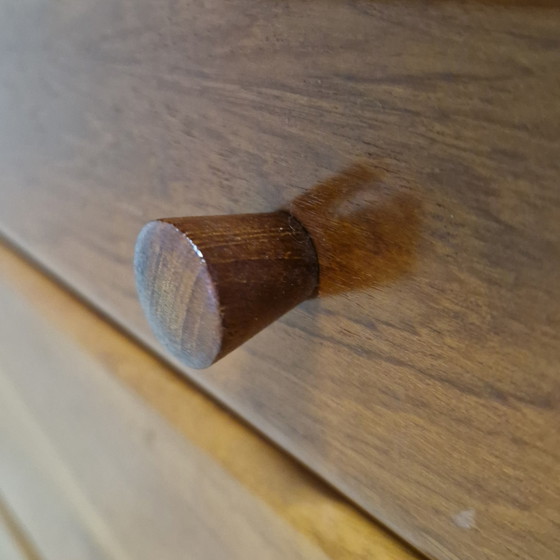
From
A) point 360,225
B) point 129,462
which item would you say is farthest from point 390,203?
point 129,462

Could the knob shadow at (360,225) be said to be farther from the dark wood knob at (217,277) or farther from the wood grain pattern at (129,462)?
the wood grain pattern at (129,462)

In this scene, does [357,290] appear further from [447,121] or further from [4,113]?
[4,113]

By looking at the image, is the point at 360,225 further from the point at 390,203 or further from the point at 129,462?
the point at 129,462

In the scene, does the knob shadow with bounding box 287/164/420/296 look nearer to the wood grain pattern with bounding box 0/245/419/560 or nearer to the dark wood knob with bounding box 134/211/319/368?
the dark wood knob with bounding box 134/211/319/368

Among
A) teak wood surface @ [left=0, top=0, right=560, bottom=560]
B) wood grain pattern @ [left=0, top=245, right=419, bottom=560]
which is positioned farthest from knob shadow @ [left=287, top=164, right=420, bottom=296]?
wood grain pattern @ [left=0, top=245, right=419, bottom=560]

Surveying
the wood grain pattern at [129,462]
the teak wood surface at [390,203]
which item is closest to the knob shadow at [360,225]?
the teak wood surface at [390,203]

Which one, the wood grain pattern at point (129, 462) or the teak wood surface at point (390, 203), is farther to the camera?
the wood grain pattern at point (129, 462)

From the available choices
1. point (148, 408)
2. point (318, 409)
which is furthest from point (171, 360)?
point (318, 409)

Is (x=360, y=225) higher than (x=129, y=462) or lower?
higher
